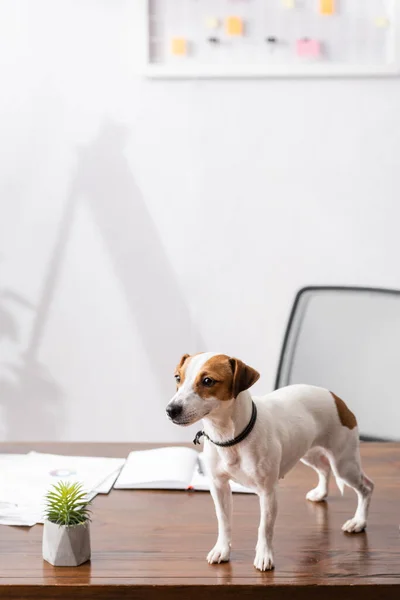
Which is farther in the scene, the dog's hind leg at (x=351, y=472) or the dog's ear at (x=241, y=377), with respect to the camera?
the dog's hind leg at (x=351, y=472)

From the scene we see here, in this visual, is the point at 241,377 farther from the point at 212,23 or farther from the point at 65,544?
the point at 212,23

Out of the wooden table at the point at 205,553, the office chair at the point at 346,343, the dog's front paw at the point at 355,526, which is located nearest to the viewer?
the wooden table at the point at 205,553

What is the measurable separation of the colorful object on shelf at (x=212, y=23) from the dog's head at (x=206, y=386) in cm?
182

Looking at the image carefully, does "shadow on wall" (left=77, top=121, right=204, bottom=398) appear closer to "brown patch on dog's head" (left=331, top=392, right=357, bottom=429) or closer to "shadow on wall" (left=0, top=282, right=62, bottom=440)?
"shadow on wall" (left=0, top=282, right=62, bottom=440)

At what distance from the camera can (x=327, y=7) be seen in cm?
269

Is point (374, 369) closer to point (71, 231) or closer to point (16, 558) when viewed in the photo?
point (71, 231)

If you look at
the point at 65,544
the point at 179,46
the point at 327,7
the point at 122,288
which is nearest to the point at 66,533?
the point at 65,544

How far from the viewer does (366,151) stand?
2758 mm

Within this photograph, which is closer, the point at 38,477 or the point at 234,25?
the point at 38,477

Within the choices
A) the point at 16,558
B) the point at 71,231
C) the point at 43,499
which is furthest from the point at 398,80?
the point at 16,558

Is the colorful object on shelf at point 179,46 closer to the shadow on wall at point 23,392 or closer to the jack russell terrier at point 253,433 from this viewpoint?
the shadow on wall at point 23,392

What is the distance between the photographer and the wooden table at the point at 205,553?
3.71 ft

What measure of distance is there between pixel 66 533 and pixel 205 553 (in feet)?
0.70

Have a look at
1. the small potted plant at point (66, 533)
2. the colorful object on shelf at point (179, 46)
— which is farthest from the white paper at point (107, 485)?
the colorful object on shelf at point (179, 46)
